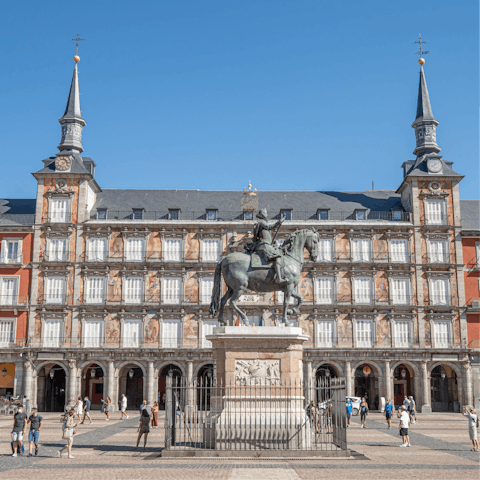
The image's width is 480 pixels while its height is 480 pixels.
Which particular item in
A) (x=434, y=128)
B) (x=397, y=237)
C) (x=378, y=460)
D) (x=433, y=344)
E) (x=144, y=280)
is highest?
(x=434, y=128)

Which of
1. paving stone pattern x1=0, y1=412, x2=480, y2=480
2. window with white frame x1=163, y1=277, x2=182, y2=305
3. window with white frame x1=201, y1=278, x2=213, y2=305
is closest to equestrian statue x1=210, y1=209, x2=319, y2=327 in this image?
paving stone pattern x1=0, y1=412, x2=480, y2=480

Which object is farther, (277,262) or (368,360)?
(368,360)

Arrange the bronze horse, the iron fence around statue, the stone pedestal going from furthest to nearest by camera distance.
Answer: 1. the bronze horse
2. the stone pedestal
3. the iron fence around statue

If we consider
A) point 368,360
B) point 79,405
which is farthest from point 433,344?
point 79,405

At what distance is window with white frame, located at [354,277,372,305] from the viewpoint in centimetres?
5394

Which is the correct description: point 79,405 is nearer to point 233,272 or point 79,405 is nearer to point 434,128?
point 233,272

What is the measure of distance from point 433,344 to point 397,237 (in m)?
9.76

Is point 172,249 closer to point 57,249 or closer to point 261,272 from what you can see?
point 57,249

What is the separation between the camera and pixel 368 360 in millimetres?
52625

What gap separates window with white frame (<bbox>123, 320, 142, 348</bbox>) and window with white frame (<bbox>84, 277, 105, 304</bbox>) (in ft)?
10.2

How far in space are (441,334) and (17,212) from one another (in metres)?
39.5

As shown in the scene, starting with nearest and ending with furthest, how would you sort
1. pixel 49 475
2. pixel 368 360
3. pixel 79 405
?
pixel 49 475 < pixel 79 405 < pixel 368 360

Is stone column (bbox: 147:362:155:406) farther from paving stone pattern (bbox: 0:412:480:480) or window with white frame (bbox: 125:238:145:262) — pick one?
paving stone pattern (bbox: 0:412:480:480)

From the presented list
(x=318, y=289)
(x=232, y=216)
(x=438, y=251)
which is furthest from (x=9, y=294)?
(x=438, y=251)
